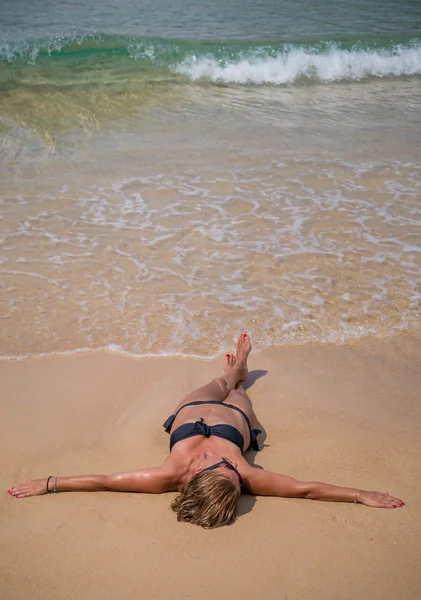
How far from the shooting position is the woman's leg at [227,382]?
440 centimetres

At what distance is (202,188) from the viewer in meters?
7.81

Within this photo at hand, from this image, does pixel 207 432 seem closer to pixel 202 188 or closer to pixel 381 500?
pixel 381 500

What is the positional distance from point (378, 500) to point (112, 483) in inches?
59.6

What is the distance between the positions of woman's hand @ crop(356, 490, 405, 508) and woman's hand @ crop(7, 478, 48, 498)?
5.88ft

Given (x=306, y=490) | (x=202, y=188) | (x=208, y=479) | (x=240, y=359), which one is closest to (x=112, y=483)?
(x=208, y=479)

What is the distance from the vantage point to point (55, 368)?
478 cm

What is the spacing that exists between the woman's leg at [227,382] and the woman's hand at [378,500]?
3.96 ft

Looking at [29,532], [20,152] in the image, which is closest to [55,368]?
[29,532]

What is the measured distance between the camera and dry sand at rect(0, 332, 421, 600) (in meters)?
3.17

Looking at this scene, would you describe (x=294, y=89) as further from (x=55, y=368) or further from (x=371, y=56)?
(x=55, y=368)

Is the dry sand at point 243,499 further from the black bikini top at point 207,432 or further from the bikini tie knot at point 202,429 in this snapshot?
the bikini tie knot at point 202,429

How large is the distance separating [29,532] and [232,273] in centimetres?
331

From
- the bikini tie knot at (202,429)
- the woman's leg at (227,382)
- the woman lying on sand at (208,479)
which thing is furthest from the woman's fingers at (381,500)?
the woman's leg at (227,382)

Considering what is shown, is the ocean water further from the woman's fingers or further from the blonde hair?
the woman's fingers
